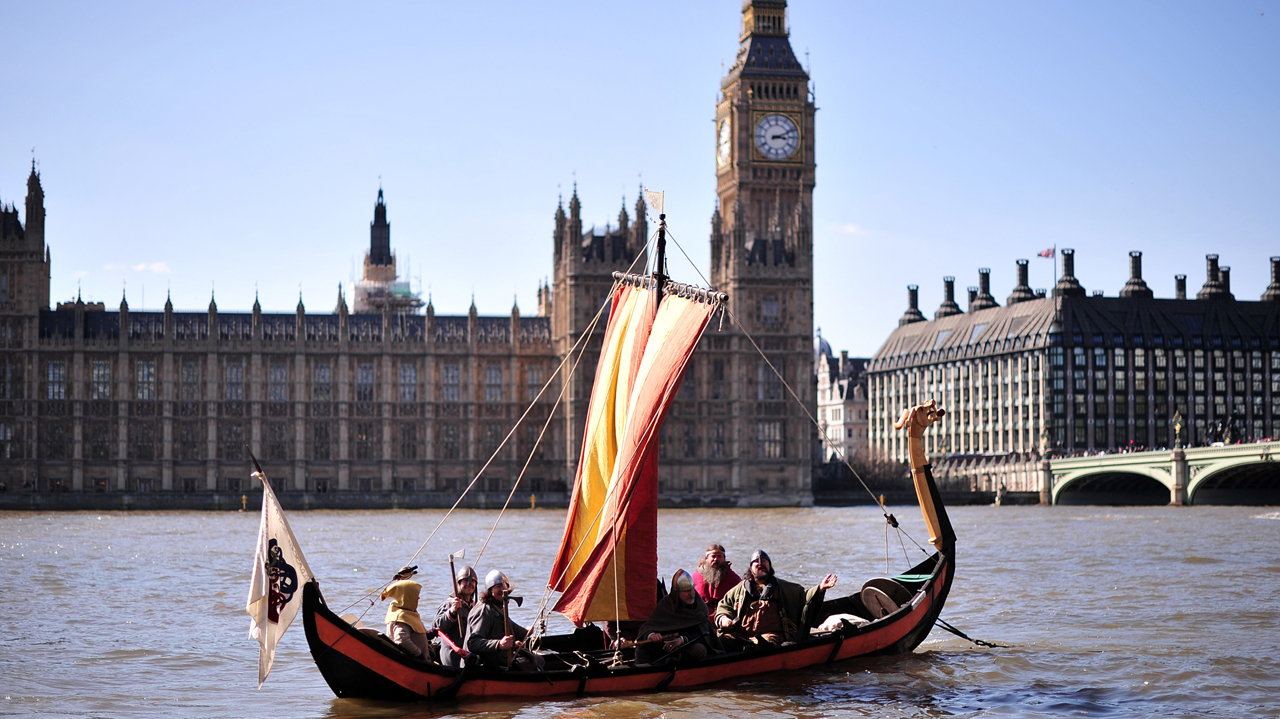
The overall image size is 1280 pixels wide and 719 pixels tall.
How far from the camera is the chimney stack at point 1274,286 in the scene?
14812 centimetres

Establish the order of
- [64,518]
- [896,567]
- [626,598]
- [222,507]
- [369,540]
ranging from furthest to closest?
[222,507]
[64,518]
[369,540]
[896,567]
[626,598]

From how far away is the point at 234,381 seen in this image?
116 m

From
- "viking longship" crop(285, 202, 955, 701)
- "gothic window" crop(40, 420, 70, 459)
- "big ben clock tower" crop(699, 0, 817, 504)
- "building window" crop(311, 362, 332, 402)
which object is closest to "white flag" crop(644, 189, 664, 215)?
"viking longship" crop(285, 202, 955, 701)

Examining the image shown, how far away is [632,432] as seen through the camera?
81.3 ft

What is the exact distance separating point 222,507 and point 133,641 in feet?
264

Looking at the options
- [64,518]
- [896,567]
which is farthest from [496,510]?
[896,567]

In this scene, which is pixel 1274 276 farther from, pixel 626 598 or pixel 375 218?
pixel 626 598

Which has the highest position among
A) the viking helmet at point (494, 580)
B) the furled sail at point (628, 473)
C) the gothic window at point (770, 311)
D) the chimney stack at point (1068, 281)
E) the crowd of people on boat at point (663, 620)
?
the chimney stack at point (1068, 281)

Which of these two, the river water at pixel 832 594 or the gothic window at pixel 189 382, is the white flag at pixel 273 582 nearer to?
the river water at pixel 832 594

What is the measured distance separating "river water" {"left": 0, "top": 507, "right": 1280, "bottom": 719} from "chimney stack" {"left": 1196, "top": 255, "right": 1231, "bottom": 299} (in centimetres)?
8008

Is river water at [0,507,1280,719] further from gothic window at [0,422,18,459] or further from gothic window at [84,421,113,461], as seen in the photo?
gothic window at [84,421,113,461]

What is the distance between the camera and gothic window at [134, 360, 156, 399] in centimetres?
11425

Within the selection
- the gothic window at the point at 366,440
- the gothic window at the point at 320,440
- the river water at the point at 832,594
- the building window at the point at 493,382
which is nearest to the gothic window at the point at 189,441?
the gothic window at the point at 320,440

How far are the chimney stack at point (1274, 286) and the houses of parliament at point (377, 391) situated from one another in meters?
54.2
